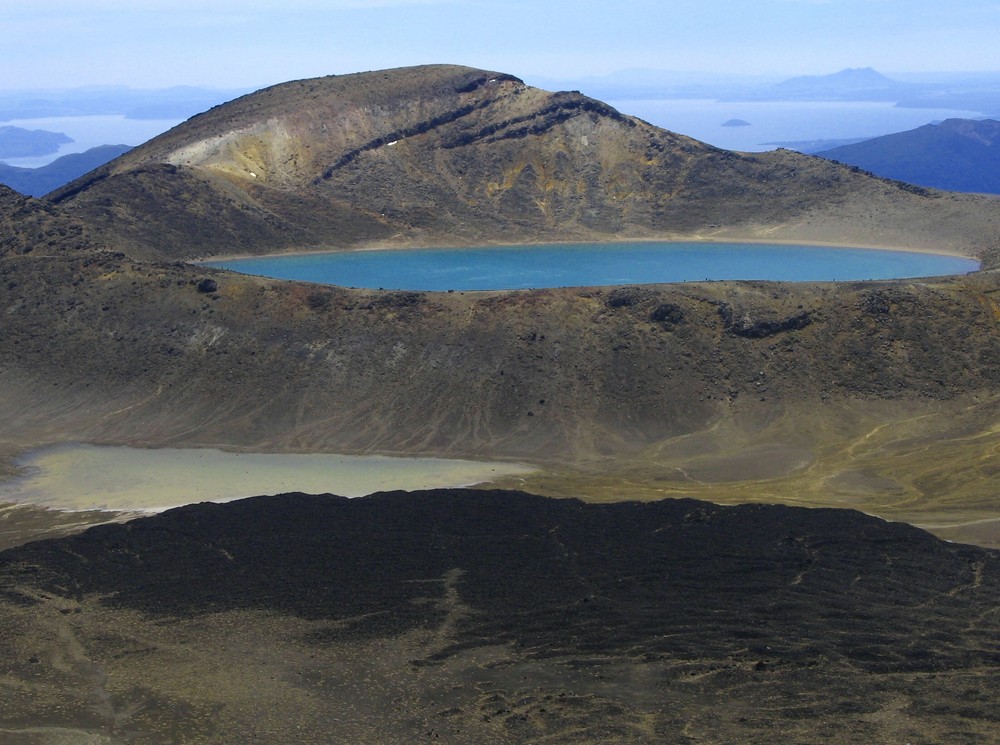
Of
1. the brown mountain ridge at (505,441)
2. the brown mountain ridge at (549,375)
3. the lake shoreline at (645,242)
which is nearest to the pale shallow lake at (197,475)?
the brown mountain ridge at (505,441)

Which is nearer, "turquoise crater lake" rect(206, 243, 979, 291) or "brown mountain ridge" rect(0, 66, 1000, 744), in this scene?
"brown mountain ridge" rect(0, 66, 1000, 744)

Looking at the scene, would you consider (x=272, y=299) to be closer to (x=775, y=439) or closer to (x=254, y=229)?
(x=775, y=439)

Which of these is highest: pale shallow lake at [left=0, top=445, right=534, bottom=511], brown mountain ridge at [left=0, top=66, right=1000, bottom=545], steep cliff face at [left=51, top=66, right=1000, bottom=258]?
steep cliff face at [left=51, top=66, right=1000, bottom=258]

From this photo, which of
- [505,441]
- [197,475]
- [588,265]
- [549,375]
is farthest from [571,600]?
[588,265]

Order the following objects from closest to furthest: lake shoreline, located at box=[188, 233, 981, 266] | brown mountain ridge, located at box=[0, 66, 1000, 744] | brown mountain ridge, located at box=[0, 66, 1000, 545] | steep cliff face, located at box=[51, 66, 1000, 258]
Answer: brown mountain ridge, located at box=[0, 66, 1000, 744] → brown mountain ridge, located at box=[0, 66, 1000, 545] → lake shoreline, located at box=[188, 233, 981, 266] → steep cliff face, located at box=[51, 66, 1000, 258]

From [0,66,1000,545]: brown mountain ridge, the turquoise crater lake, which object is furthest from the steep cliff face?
[0,66,1000,545]: brown mountain ridge

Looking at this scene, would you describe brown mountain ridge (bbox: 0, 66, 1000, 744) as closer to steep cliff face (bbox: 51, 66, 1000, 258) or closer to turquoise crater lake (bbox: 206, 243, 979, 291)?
steep cliff face (bbox: 51, 66, 1000, 258)
